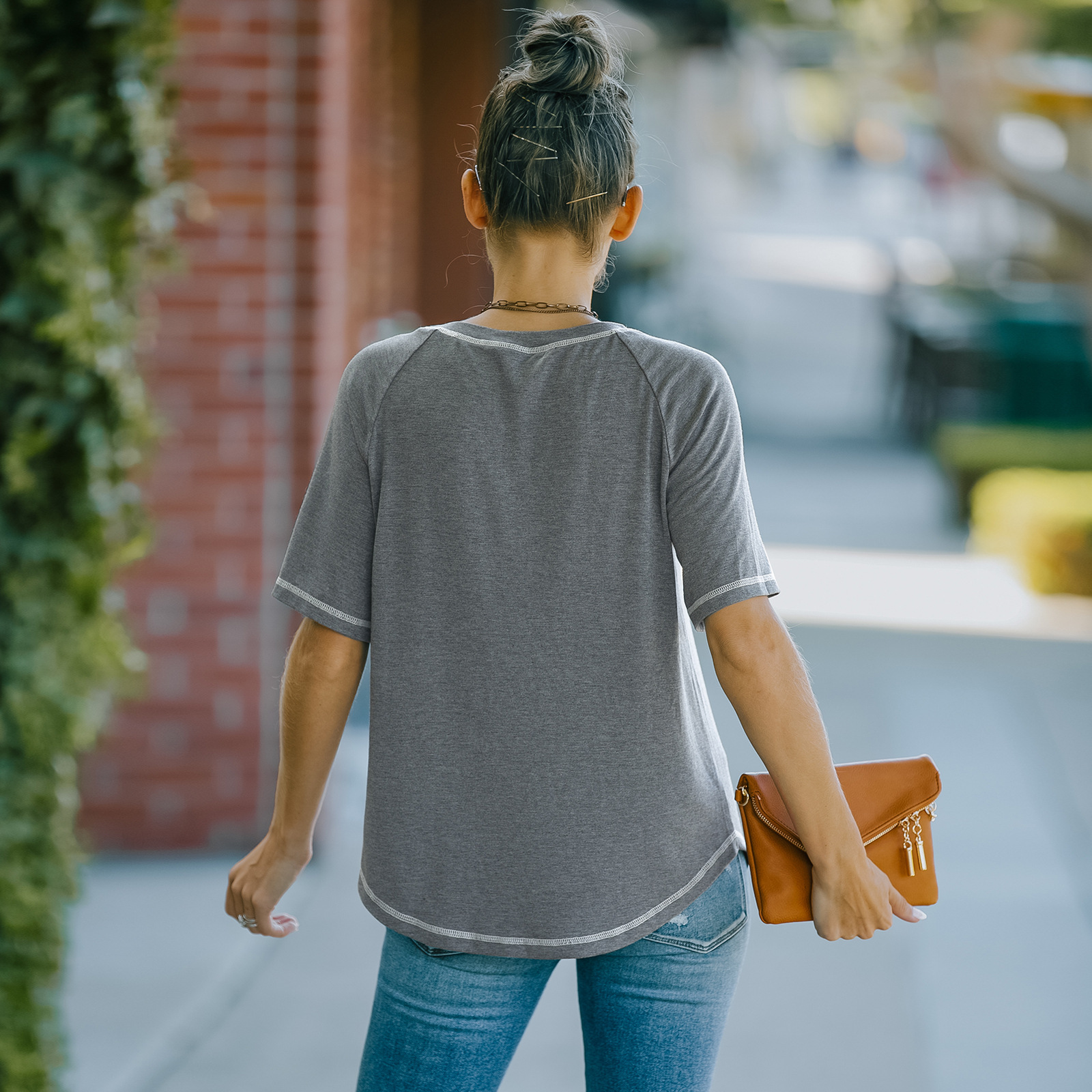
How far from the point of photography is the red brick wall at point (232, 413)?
4.34 metres

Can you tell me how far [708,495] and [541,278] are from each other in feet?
1.08

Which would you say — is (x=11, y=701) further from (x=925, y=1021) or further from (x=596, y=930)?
(x=925, y=1021)

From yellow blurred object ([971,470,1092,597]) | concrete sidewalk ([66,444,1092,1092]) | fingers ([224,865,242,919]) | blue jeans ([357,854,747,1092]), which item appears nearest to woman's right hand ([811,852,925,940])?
blue jeans ([357,854,747,1092])

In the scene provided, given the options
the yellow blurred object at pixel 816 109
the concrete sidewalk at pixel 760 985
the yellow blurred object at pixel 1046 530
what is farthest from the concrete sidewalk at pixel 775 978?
the yellow blurred object at pixel 816 109

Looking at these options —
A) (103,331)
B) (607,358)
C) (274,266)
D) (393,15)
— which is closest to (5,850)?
(103,331)

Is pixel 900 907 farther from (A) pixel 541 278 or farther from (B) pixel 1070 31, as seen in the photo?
(B) pixel 1070 31

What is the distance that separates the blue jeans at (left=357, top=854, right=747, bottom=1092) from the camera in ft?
5.47

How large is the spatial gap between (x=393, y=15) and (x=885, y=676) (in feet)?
14.2

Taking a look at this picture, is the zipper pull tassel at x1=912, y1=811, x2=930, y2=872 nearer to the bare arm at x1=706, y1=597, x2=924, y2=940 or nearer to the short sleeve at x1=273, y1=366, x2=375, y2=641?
the bare arm at x1=706, y1=597, x2=924, y2=940

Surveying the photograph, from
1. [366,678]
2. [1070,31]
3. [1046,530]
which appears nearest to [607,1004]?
[366,678]

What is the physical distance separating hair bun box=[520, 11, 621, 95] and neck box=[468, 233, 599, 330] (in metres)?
0.17

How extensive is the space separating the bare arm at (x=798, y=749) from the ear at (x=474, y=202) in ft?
1.80

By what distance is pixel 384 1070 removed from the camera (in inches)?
67.2

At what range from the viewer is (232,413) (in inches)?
174
